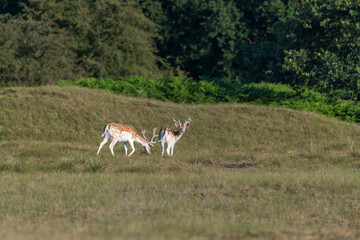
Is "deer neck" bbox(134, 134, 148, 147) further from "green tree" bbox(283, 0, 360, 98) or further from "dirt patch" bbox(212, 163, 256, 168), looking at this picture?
"green tree" bbox(283, 0, 360, 98)

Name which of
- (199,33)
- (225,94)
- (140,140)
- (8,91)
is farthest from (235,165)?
(199,33)

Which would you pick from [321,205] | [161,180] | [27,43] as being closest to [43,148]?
[161,180]

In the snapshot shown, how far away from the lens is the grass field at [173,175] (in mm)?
9453

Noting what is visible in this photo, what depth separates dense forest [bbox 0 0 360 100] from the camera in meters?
30.8

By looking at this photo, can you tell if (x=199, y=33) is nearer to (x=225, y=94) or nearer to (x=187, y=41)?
(x=187, y=41)

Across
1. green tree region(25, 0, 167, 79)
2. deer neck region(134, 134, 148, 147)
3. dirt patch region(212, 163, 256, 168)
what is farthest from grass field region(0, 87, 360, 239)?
green tree region(25, 0, 167, 79)

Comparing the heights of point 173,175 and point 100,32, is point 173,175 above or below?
below

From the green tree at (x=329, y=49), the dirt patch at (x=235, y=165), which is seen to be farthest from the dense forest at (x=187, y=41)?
the dirt patch at (x=235, y=165)

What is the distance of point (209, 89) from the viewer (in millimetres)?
35875

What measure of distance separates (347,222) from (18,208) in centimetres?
662

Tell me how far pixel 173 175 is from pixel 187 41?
40177mm

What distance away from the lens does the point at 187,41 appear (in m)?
54.8

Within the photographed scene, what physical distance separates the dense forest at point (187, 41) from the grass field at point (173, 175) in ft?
12.2

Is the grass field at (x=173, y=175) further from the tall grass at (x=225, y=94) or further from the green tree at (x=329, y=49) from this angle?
the tall grass at (x=225, y=94)
